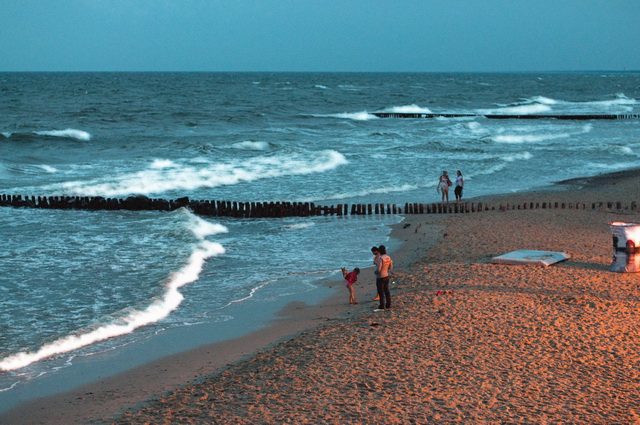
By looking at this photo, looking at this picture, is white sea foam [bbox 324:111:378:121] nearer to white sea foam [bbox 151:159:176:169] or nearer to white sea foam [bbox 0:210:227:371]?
white sea foam [bbox 151:159:176:169]

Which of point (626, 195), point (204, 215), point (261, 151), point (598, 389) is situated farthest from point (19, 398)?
point (261, 151)

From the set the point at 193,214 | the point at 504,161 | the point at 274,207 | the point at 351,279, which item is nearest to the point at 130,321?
the point at 351,279

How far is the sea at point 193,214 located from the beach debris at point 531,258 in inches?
137

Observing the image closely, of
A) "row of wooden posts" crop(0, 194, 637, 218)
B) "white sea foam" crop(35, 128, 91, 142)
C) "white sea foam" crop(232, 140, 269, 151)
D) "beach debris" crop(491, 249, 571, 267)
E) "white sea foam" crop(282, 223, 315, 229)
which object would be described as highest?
"white sea foam" crop(35, 128, 91, 142)

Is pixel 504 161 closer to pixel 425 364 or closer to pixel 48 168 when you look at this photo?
pixel 48 168

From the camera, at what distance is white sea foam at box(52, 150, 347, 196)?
31.2 meters

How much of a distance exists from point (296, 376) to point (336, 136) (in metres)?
48.3

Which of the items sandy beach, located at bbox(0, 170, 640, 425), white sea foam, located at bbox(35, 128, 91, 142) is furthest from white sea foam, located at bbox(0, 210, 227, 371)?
white sea foam, located at bbox(35, 128, 91, 142)

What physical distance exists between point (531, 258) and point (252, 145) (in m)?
34.4

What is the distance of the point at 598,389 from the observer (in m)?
9.61

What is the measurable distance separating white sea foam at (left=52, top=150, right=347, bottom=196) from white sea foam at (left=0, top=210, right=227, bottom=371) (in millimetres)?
13188

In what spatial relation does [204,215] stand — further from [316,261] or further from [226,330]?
[226,330]

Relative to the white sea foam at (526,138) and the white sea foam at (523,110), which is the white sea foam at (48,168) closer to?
the white sea foam at (526,138)

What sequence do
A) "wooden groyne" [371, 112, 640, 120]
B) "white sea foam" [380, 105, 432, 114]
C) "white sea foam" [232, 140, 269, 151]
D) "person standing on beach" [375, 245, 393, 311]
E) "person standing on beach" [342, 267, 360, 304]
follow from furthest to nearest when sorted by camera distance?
1. "white sea foam" [380, 105, 432, 114]
2. "wooden groyne" [371, 112, 640, 120]
3. "white sea foam" [232, 140, 269, 151]
4. "person standing on beach" [342, 267, 360, 304]
5. "person standing on beach" [375, 245, 393, 311]
